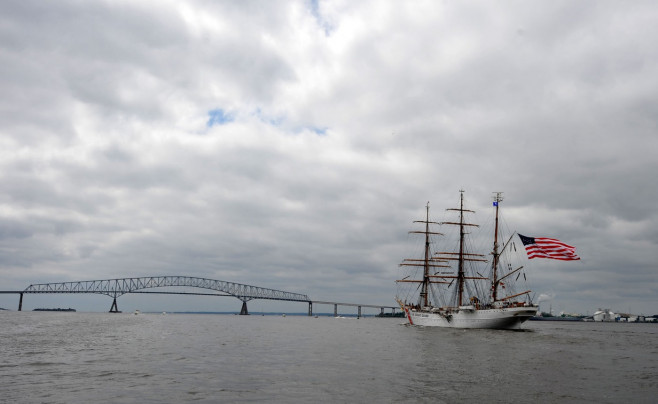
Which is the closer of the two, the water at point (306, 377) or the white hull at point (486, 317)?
the water at point (306, 377)

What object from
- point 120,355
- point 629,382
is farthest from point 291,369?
point 629,382

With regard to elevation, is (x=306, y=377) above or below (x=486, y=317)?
above

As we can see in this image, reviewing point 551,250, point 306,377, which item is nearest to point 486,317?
point 551,250

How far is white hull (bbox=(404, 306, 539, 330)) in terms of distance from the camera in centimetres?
10225

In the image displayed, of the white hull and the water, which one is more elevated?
the water

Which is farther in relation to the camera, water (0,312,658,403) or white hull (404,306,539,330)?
white hull (404,306,539,330)

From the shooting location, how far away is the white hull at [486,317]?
102m

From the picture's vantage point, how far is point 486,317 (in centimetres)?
10569

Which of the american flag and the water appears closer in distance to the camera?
the water

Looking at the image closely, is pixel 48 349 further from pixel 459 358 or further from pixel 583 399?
pixel 583 399

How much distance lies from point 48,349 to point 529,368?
4267 cm

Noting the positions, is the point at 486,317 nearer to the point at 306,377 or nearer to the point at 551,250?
the point at 551,250

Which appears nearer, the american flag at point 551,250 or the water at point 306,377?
the water at point 306,377

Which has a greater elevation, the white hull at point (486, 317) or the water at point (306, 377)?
the water at point (306, 377)
